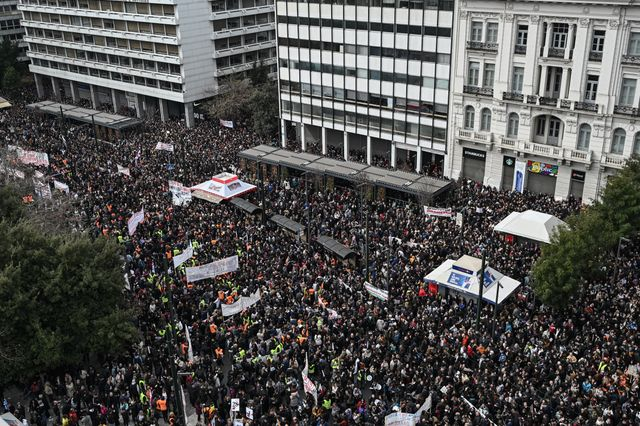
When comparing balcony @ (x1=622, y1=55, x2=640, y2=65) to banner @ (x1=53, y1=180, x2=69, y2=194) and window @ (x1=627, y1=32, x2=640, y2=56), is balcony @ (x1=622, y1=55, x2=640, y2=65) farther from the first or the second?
banner @ (x1=53, y1=180, x2=69, y2=194)

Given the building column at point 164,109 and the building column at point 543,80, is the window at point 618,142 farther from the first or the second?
the building column at point 164,109

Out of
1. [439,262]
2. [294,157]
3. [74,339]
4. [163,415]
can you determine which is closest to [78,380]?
[74,339]

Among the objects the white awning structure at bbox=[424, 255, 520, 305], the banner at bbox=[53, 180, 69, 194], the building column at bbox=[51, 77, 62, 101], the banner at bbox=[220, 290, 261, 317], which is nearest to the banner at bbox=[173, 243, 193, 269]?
the banner at bbox=[220, 290, 261, 317]

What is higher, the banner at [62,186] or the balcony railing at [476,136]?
the balcony railing at [476,136]

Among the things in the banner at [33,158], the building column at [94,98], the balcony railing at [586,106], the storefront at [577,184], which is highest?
the balcony railing at [586,106]

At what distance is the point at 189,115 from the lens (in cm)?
6738

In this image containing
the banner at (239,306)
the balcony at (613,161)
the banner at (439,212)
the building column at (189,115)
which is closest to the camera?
the banner at (239,306)

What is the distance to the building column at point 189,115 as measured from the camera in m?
66.8

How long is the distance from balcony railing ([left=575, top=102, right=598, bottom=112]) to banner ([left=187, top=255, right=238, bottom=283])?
25.0 metres

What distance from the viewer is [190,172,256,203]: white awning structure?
42062 millimetres

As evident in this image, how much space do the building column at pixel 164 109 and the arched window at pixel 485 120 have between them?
127ft

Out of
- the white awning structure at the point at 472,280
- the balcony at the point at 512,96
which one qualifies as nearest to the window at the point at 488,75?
Result: the balcony at the point at 512,96

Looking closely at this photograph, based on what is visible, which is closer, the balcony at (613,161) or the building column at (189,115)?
the balcony at (613,161)

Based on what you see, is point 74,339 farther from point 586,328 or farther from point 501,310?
point 586,328
